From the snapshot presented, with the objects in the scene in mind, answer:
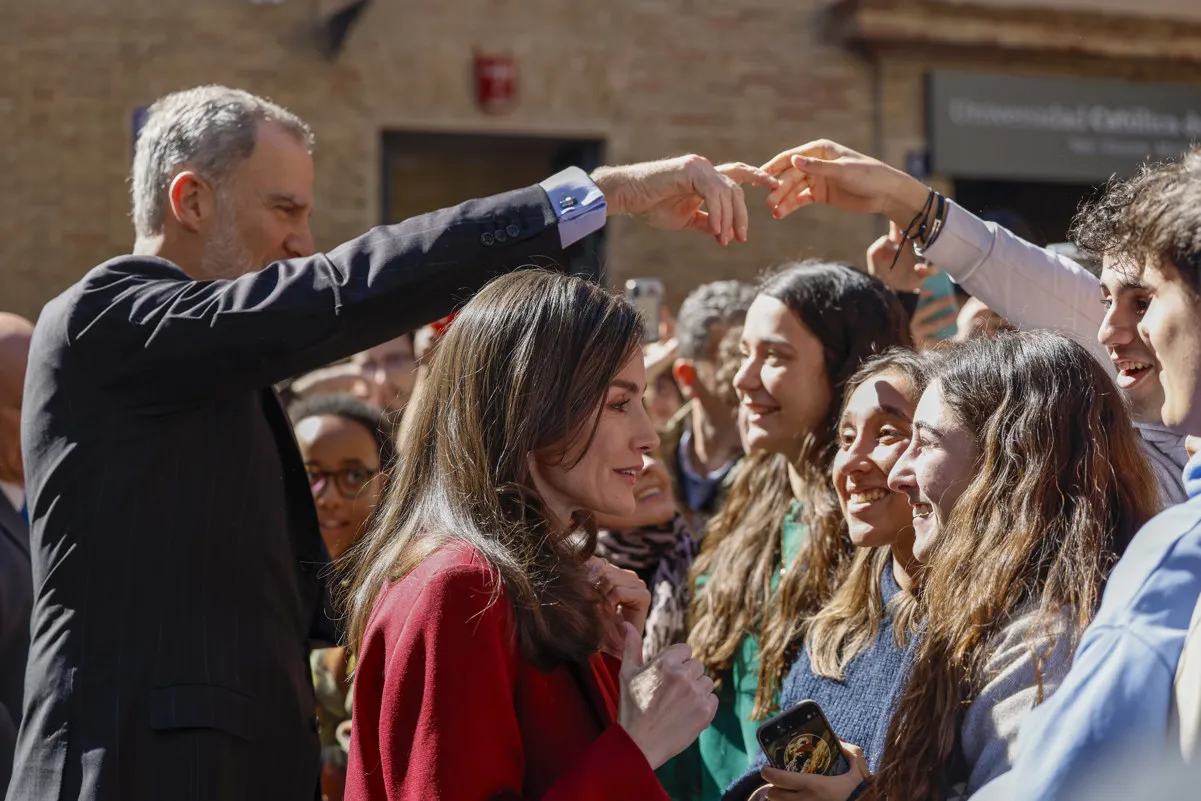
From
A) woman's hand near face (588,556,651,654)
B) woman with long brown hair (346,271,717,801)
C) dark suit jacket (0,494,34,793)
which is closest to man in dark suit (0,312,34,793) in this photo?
dark suit jacket (0,494,34,793)

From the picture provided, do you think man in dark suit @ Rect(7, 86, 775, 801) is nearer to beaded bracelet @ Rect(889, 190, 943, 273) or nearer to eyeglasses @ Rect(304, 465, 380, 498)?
beaded bracelet @ Rect(889, 190, 943, 273)

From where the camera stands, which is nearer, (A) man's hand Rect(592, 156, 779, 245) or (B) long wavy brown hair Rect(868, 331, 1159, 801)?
(B) long wavy brown hair Rect(868, 331, 1159, 801)

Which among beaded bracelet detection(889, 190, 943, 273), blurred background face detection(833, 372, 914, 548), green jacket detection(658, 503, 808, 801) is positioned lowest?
green jacket detection(658, 503, 808, 801)

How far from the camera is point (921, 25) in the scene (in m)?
9.11

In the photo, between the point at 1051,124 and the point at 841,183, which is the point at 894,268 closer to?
the point at 841,183

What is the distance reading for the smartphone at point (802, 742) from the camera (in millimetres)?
1985

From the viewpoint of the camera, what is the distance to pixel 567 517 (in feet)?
6.64

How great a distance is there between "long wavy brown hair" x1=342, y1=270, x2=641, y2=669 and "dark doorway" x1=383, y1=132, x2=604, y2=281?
562 cm

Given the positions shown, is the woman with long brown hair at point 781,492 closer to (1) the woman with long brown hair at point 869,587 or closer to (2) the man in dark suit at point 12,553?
(1) the woman with long brown hair at point 869,587

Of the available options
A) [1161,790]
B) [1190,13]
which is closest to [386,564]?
[1161,790]

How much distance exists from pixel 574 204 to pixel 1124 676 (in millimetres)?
1376

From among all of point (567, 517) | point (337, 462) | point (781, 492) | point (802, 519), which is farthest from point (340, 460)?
point (567, 517)

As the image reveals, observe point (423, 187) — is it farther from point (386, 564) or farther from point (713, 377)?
point (386, 564)

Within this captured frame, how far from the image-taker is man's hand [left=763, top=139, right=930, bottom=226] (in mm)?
2770
